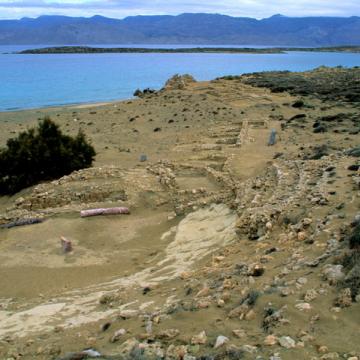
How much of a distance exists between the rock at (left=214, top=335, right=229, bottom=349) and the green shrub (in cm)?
1249

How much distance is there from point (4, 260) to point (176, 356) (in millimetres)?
6508

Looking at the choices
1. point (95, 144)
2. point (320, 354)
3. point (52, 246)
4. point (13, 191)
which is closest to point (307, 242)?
point (320, 354)

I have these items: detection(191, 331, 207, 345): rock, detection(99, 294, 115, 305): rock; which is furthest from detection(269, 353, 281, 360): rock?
detection(99, 294, 115, 305): rock

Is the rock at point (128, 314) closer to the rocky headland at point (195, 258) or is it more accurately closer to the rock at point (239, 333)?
the rocky headland at point (195, 258)

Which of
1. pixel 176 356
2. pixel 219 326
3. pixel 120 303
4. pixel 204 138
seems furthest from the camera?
pixel 204 138

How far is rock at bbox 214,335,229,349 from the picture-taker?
16.4 ft

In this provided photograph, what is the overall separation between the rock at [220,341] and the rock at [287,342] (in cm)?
51

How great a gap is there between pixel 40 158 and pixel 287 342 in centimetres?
1356

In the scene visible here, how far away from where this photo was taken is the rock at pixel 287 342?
15.7ft

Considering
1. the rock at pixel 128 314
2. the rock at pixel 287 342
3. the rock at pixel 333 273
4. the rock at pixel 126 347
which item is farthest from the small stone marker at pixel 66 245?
the rock at pixel 287 342

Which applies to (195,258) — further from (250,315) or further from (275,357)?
(275,357)

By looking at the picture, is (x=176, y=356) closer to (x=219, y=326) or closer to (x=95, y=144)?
(x=219, y=326)

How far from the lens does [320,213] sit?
8852mm

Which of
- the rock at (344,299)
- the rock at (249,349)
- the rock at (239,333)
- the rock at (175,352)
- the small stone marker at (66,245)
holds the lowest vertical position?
the small stone marker at (66,245)
